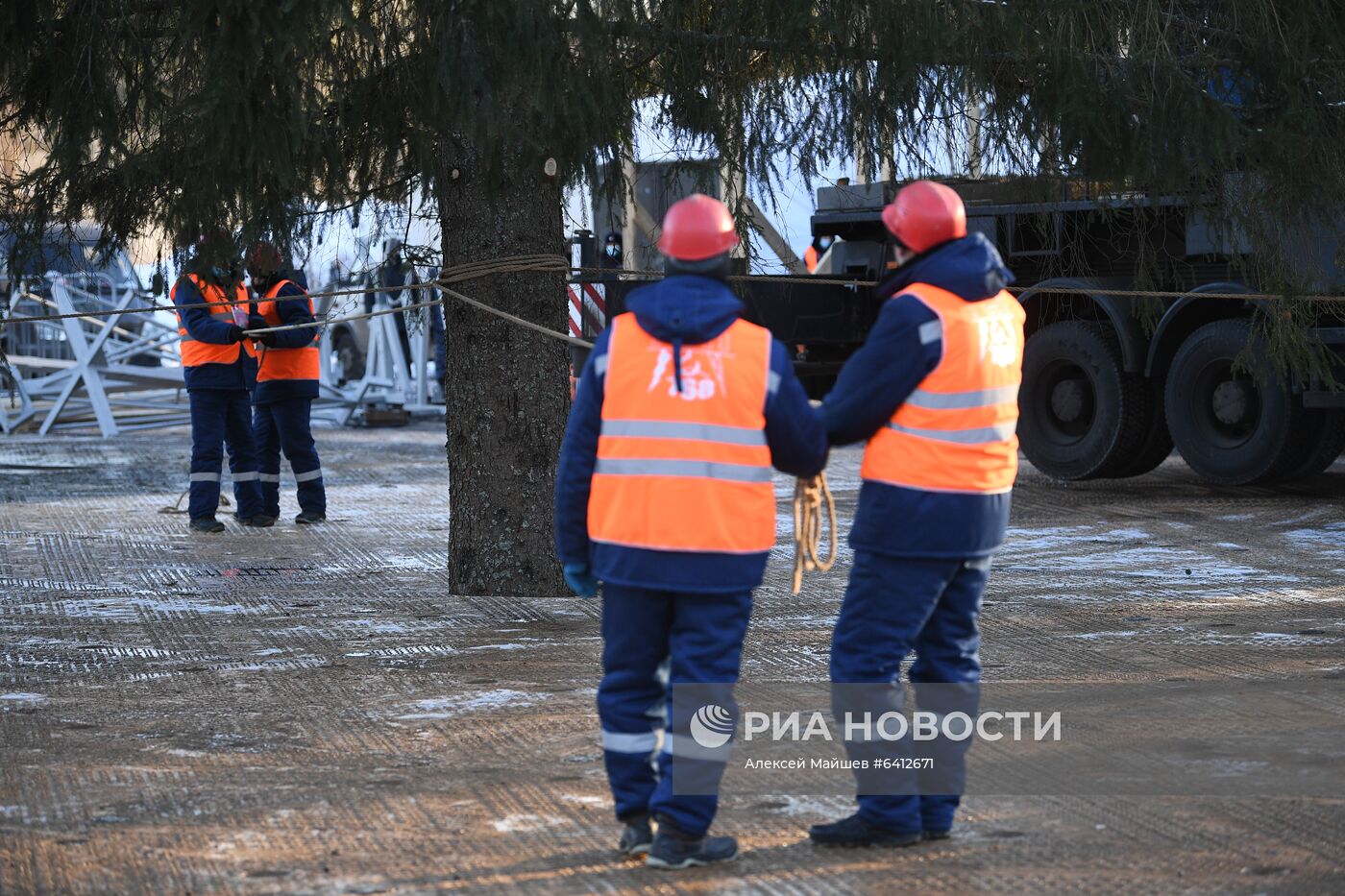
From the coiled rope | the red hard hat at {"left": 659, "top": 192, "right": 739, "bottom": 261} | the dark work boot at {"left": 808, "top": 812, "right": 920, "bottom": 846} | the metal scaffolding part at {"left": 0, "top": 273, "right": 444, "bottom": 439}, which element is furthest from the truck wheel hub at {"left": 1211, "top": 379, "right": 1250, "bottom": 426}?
the metal scaffolding part at {"left": 0, "top": 273, "right": 444, "bottom": 439}

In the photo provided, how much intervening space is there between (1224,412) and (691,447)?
8205 mm

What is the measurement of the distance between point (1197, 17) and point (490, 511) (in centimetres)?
350

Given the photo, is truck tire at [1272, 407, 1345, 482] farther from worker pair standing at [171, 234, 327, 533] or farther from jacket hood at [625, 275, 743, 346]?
jacket hood at [625, 275, 743, 346]

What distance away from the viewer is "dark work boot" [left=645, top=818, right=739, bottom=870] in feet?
13.0

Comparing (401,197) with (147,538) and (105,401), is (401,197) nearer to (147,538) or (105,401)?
(147,538)

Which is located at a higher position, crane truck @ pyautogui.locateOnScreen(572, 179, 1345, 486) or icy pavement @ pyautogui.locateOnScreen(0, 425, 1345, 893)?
crane truck @ pyautogui.locateOnScreen(572, 179, 1345, 486)

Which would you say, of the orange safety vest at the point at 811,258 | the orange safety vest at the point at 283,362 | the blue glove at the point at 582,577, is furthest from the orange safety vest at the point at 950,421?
the orange safety vest at the point at 811,258

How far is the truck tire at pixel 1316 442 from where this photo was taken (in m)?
11.1

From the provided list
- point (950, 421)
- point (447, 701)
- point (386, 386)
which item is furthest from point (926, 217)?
point (386, 386)

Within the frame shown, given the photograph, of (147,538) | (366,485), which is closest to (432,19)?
(147,538)

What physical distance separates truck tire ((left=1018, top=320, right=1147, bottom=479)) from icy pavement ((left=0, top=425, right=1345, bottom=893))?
3.31 feet

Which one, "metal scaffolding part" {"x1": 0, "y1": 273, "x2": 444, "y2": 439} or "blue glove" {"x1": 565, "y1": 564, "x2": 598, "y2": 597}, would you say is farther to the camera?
"metal scaffolding part" {"x1": 0, "y1": 273, "x2": 444, "y2": 439}

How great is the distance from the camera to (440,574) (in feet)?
28.0

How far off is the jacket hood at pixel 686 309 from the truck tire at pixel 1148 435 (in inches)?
336
